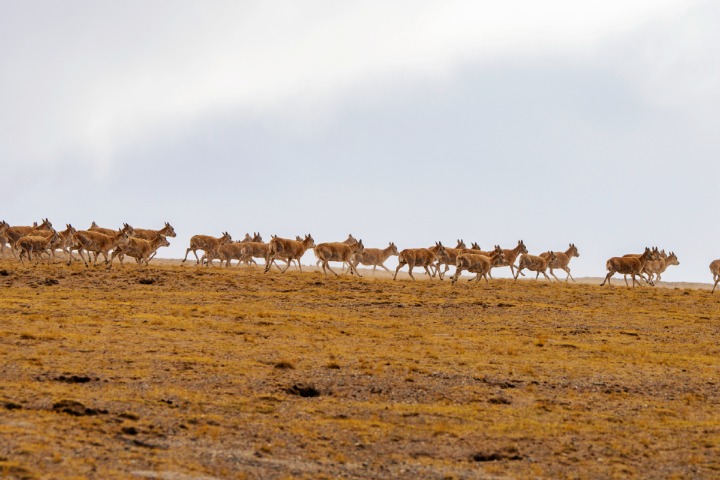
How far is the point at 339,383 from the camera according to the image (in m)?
25.2

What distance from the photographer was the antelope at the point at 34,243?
165 ft

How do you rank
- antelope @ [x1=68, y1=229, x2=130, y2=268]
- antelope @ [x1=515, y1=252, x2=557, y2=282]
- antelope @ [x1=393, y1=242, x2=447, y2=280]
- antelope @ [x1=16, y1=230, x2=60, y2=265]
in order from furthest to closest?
antelope @ [x1=515, y1=252, x2=557, y2=282] < antelope @ [x1=393, y1=242, x2=447, y2=280] < antelope @ [x1=16, y1=230, x2=60, y2=265] < antelope @ [x1=68, y1=229, x2=130, y2=268]

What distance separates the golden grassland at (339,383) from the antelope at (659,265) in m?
15.1


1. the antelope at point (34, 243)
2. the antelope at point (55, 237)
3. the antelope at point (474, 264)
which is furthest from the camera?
the antelope at point (474, 264)

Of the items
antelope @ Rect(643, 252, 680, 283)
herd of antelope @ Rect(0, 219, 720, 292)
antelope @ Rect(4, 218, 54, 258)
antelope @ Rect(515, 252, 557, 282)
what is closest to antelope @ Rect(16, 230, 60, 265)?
herd of antelope @ Rect(0, 219, 720, 292)

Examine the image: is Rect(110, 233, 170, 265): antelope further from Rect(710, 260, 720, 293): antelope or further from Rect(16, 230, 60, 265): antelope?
Rect(710, 260, 720, 293): antelope

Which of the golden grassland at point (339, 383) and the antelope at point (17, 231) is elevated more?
the antelope at point (17, 231)

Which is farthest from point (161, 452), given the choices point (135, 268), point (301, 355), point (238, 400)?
point (135, 268)

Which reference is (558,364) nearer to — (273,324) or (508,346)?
(508,346)

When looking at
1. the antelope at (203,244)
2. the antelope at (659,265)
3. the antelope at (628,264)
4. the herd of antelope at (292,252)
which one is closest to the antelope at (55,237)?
the herd of antelope at (292,252)

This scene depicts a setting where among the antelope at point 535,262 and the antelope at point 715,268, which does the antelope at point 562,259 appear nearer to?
the antelope at point 535,262

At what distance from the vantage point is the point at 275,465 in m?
18.2

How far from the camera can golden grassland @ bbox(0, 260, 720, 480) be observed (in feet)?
62.1

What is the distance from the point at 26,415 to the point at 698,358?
20.2m
